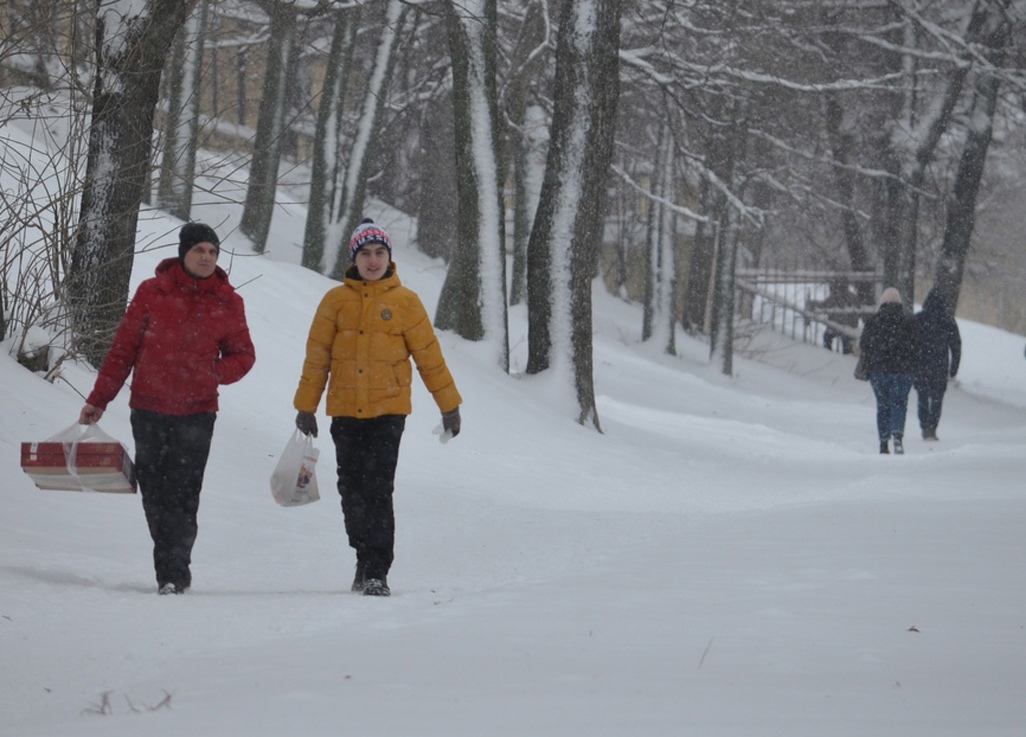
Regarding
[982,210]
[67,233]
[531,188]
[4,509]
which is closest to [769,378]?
[982,210]

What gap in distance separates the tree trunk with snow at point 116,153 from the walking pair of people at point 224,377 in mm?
3544

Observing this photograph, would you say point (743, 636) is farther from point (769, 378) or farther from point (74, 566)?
point (769, 378)

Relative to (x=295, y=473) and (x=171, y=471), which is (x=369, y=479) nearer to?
(x=295, y=473)

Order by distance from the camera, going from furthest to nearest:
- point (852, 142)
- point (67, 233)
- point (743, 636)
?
point (852, 142), point (67, 233), point (743, 636)

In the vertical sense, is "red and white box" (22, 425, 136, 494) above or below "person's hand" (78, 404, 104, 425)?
below

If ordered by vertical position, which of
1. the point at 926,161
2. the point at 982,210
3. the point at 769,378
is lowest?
the point at 769,378

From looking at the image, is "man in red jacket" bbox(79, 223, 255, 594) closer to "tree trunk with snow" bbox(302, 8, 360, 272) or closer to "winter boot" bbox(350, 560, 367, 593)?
"winter boot" bbox(350, 560, 367, 593)

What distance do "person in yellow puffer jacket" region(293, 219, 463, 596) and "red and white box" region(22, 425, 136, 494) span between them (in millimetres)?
784

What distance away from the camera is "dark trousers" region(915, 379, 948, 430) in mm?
18359

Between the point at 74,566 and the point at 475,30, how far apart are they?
10.4 metres

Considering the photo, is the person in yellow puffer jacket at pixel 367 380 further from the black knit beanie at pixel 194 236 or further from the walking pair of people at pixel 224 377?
the black knit beanie at pixel 194 236

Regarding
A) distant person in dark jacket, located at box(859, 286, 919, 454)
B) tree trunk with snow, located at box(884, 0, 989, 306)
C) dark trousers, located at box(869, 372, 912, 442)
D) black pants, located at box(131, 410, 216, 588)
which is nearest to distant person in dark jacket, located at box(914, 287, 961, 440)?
distant person in dark jacket, located at box(859, 286, 919, 454)

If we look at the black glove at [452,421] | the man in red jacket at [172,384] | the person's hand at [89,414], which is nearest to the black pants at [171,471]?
the man in red jacket at [172,384]

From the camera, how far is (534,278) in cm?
1491
